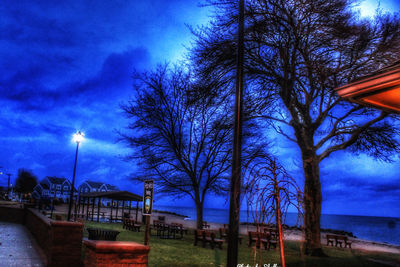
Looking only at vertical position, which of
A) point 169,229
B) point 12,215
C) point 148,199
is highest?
point 148,199

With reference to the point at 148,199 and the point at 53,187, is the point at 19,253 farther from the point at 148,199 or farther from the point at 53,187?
the point at 53,187

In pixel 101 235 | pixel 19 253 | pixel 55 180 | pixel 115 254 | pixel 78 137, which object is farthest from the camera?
pixel 55 180

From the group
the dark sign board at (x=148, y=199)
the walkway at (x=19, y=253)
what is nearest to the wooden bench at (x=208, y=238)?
the walkway at (x=19, y=253)

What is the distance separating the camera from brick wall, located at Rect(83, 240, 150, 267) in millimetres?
5738

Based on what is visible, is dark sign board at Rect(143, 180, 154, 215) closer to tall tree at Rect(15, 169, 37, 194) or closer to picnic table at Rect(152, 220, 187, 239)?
picnic table at Rect(152, 220, 187, 239)

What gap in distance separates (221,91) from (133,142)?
12463mm

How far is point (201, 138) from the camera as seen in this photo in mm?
25391

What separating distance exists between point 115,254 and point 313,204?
1098 centimetres

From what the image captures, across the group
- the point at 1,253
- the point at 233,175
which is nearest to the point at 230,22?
the point at 233,175

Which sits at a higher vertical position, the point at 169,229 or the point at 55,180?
the point at 55,180

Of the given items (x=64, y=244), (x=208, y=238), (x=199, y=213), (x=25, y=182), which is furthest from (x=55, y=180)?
(x=64, y=244)

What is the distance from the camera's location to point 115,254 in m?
5.84

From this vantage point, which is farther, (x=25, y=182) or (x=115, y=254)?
(x=25, y=182)

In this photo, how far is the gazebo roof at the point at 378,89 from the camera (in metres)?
3.75
